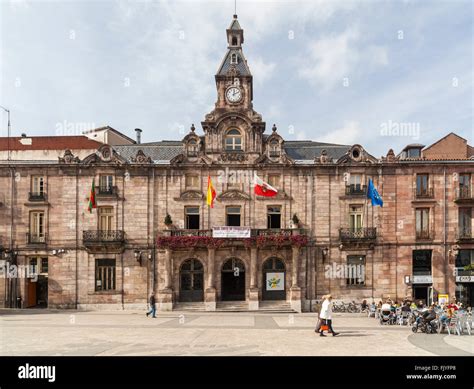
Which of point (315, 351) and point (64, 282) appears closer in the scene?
point (315, 351)

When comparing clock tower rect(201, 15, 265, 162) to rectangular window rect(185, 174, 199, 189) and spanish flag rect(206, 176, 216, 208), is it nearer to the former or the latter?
rectangular window rect(185, 174, 199, 189)

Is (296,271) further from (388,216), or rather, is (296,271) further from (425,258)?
(425,258)

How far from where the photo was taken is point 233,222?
29.1m

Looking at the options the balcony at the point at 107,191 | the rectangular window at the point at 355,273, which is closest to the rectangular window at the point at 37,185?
the balcony at the point at 107,191

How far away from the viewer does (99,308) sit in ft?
92.7

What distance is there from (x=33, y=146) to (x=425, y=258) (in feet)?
129

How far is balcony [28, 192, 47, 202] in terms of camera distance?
29.0 metres

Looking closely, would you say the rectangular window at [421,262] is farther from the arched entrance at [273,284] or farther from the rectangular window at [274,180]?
the rectangular window at [274,180]

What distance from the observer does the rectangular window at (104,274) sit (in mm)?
28641

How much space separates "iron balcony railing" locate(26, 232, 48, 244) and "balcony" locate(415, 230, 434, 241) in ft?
96.0

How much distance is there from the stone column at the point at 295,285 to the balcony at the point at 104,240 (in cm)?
1327

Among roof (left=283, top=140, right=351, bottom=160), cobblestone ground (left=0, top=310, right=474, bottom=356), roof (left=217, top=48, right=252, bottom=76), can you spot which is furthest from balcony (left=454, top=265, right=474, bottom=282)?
roof (left=217, top=48, right=252, bottom=76)
